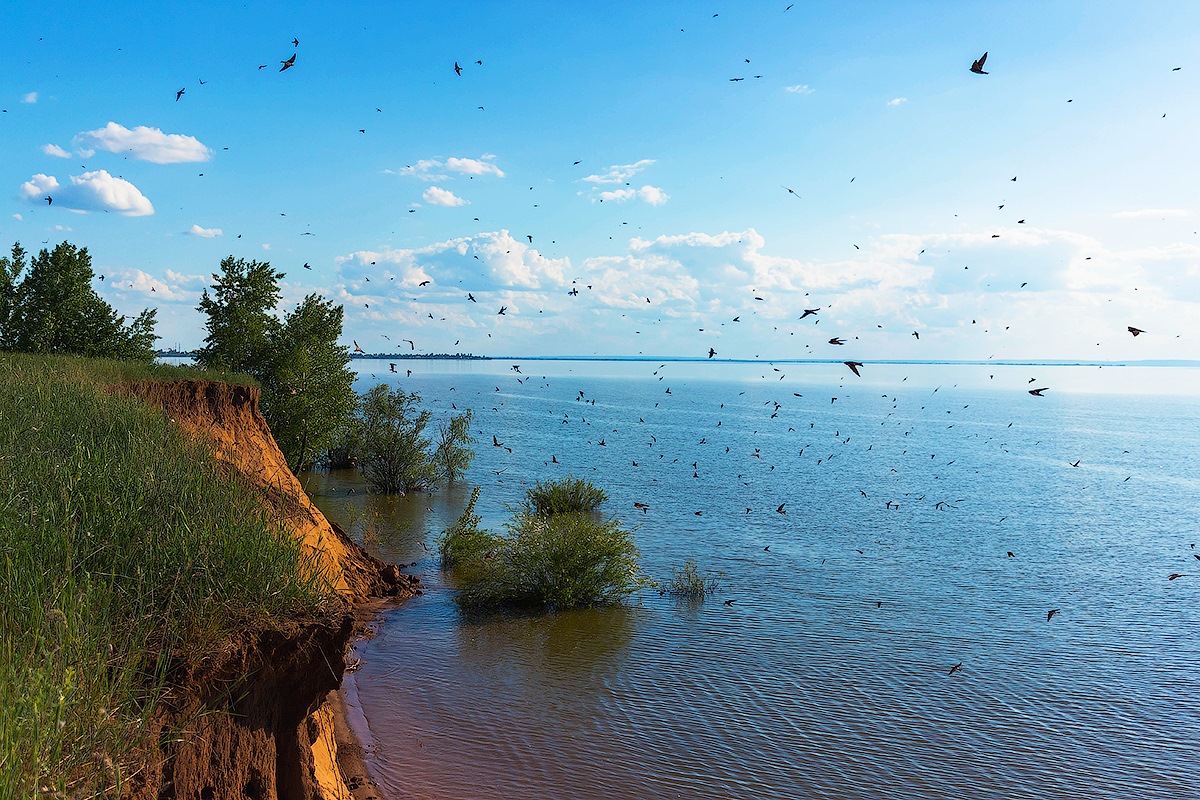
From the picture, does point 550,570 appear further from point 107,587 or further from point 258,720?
point 107,587

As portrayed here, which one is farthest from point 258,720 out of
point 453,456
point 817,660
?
point 453,456

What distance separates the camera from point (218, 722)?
23.0 ft

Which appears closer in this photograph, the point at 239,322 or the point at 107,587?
the point at 107,587

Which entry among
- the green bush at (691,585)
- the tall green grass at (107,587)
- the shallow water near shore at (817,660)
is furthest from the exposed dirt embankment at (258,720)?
the green bush at (691,585)

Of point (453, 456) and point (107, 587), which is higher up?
point (107, 587)

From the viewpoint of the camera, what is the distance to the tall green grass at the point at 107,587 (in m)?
4.59

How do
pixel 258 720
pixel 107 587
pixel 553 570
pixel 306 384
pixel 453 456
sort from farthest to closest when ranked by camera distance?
pixel 453 456 < pixel 306 384 < pixel 553 570 < pixel 258 720 < pixel 107 587

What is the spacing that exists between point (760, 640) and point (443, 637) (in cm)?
802

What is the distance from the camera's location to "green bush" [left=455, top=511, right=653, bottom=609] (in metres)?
20.8

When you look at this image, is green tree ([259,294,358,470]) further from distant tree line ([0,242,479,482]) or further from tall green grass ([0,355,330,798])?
tall green grass ([0,355,330,798])

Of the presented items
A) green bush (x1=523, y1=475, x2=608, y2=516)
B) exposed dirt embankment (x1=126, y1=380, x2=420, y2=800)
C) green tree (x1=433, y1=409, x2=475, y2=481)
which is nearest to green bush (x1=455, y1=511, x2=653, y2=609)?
green bush (x1=523, y1=475, x2=608, y2=516)

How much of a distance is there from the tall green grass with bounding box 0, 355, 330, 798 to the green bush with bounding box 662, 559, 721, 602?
49.6 ft

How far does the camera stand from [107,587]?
21.7ft

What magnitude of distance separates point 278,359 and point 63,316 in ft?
43.1
